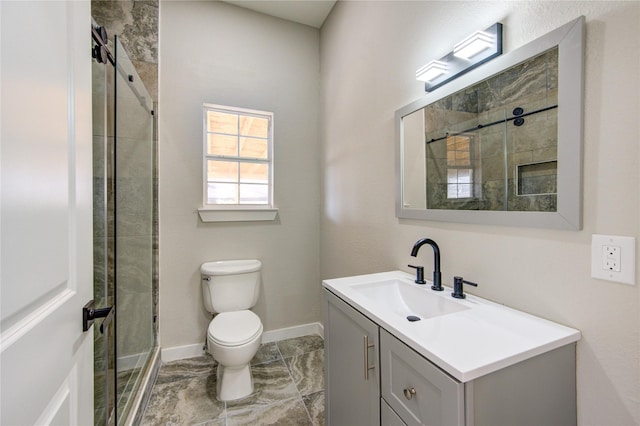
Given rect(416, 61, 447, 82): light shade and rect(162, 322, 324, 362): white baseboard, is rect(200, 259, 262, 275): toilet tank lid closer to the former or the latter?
rect(162, 322, 324, 362): white baseboard

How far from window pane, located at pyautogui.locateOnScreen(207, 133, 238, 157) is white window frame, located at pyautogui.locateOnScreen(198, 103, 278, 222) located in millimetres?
39

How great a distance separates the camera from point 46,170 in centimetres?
61

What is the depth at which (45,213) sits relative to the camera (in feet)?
1.98

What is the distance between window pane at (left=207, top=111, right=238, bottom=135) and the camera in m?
2.33

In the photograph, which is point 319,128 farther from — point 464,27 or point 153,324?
point 153,324

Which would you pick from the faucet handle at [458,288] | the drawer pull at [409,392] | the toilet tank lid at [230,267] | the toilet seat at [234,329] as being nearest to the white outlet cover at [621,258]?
the faucet handle at [458,288]

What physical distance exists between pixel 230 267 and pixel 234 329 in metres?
0.53

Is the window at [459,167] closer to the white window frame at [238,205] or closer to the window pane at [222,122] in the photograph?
the white window frame at [238,205]

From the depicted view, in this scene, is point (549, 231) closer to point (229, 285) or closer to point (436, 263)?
point (436, 263)

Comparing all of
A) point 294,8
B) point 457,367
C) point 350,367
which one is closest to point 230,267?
point 350,367

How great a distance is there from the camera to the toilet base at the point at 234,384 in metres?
1.78

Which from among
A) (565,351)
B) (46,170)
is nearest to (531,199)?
(565,351)

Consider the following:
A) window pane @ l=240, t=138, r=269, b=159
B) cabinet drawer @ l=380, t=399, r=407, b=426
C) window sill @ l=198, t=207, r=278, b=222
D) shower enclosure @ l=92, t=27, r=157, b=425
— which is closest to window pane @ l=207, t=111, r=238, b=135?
window pane @ l=240, t=138, r=269, b=159

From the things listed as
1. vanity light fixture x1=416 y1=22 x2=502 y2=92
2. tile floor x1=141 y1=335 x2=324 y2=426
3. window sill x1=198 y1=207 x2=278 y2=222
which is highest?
vanity light fixture x1=416 y1=22 x2=502 y2=92
